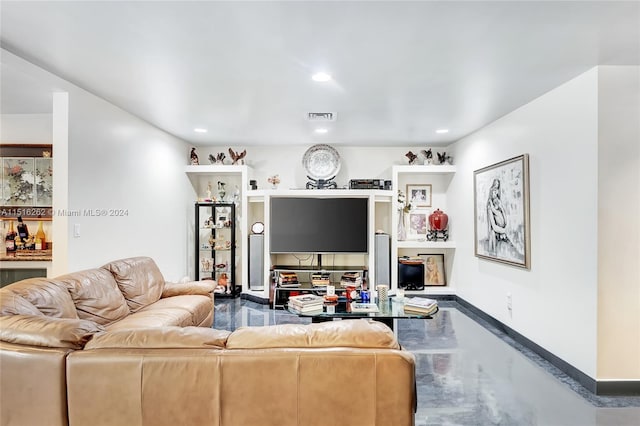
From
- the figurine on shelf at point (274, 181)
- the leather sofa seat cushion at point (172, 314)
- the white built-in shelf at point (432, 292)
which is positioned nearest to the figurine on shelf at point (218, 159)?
the figurine on shelf at point (274, 181)

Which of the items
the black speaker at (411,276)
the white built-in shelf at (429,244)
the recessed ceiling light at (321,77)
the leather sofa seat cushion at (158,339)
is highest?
the recessed ceiling light at (321,77)

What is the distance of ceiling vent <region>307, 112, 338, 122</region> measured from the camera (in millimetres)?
4113

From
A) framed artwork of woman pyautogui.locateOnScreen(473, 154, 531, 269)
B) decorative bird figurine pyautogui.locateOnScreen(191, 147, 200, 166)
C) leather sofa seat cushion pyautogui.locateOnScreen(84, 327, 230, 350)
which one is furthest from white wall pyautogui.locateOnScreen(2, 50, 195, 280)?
framed artwork of woman pyautogui.locateOnScreen(473, 154, 531, 269)

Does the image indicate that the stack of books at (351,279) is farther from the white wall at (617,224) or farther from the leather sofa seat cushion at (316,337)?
the leather sofa seat cushion at (316,337)

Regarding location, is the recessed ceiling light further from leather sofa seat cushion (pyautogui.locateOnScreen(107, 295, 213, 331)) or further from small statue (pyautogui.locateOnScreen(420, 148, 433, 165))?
small statue (pyautogui.locateOnScreen(420, 148, 433, 165))

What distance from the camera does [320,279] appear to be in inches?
217

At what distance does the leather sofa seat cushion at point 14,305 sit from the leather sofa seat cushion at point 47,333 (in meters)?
0.59

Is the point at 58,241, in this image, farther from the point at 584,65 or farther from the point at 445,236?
the point at 445,236

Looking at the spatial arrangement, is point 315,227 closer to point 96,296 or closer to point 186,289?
point 186,289

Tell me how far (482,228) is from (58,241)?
15.4 ft

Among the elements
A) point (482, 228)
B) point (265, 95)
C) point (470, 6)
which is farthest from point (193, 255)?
point (470, 6)

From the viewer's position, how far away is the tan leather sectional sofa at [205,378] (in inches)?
59.3

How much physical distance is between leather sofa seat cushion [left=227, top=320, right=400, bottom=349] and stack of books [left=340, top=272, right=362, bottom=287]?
12.4 feet

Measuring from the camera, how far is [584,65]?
109 inches
